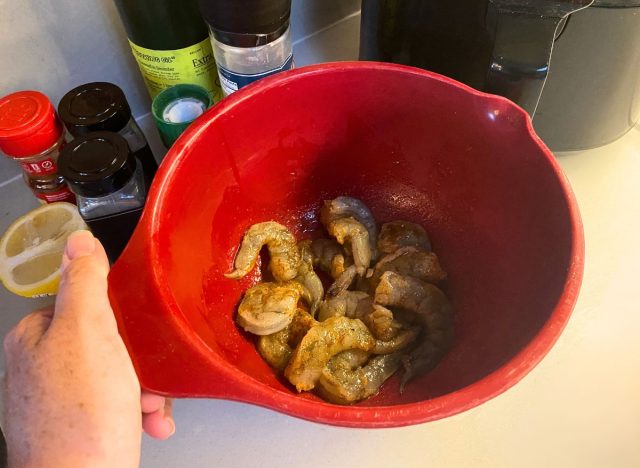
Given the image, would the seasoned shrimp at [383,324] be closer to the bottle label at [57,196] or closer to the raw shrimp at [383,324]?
the raw shrimp at [383,324]

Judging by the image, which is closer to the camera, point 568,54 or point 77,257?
point 77,257

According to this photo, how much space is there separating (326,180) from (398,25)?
0.22 meters

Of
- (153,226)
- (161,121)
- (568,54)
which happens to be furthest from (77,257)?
(568,54)

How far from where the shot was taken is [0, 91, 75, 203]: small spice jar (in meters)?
0.64

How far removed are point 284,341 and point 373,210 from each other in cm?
24

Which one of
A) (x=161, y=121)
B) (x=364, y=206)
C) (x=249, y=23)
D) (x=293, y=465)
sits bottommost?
(x=293, y=465)

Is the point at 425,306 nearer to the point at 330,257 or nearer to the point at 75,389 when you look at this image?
the point at 330,257

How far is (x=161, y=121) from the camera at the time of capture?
715mm

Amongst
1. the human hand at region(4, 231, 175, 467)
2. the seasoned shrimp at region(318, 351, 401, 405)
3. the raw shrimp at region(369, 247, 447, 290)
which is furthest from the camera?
the raw shrimp at region(369, 247, 447, 290)

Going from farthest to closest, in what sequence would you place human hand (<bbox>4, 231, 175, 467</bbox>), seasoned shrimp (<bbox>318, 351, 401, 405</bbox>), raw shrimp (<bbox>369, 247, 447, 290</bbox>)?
raw shrimp (<bbox>369, 247, 447, 290</bbox>) < seasoned shrimp (<bbox>318, 351, 401, 405</bbox>) < human hand (<bbox>4, 231, 175, 467</bbox>)

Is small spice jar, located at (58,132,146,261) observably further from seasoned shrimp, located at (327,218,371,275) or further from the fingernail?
seasoned shrimp, located at (327,218,371,275)

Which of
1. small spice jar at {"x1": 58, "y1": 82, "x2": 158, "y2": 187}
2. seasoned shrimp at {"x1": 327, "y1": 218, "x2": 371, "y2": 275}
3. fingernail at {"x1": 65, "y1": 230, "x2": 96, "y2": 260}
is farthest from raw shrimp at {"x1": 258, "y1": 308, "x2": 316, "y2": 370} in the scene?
small spice jar at {"x1": 58, "y1": 82, "x2": 158, "y2": 187}

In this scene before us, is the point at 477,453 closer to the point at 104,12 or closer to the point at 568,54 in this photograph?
the point at 568,54

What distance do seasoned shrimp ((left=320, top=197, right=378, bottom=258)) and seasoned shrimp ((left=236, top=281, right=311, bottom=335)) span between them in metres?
0.13
